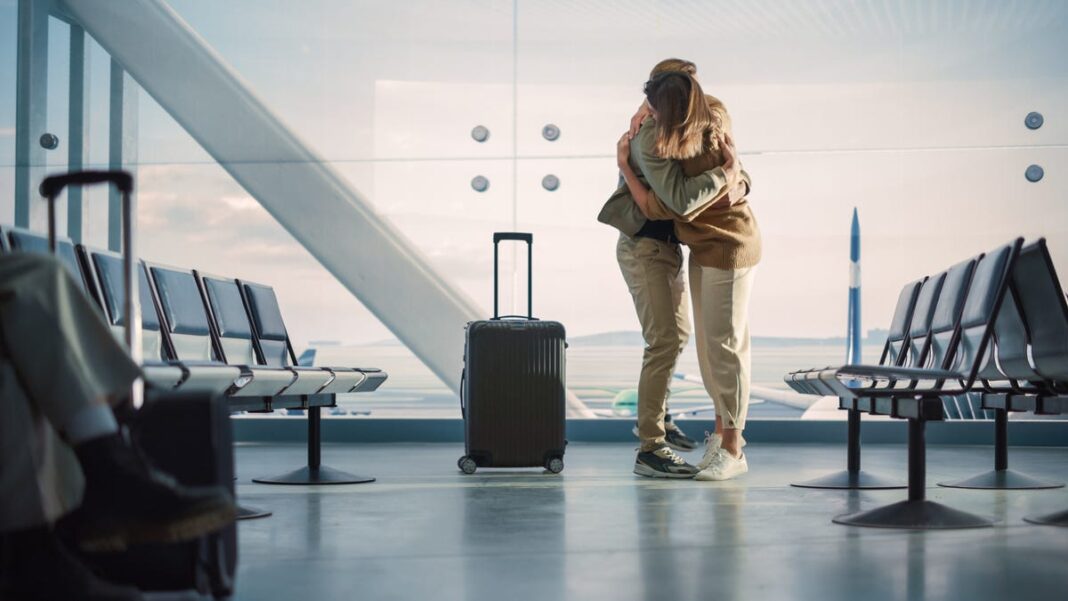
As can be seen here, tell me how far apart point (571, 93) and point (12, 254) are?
246 inches

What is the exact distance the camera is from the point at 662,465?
4.93 metres

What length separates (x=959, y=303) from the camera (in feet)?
13.0

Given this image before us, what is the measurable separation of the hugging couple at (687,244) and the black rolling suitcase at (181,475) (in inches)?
114

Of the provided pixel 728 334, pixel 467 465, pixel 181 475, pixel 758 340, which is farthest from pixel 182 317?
pixel 758 340

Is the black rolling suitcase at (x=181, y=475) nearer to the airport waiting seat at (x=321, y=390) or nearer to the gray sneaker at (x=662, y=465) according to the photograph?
the airport waiting seat at (x=321, y=390)

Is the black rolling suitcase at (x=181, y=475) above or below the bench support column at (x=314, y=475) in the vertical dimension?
above

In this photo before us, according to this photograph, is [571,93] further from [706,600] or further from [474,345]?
[706,600]

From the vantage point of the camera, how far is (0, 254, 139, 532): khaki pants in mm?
1745

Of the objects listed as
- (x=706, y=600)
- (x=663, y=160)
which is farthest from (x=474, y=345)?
(x=706, y=600)

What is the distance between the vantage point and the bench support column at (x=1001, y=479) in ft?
14.8

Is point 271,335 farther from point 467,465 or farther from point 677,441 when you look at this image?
point 677,441

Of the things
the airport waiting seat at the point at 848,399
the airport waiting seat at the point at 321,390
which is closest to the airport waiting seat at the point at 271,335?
the airport waiting seat at the point at 321,390

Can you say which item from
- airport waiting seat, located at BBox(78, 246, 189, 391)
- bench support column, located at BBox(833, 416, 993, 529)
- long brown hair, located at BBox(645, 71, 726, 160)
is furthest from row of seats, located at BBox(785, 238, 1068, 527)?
airport waiting seat, located at BBox(78, 246, 189, 391)

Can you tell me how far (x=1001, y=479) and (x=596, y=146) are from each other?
13.0 ft
